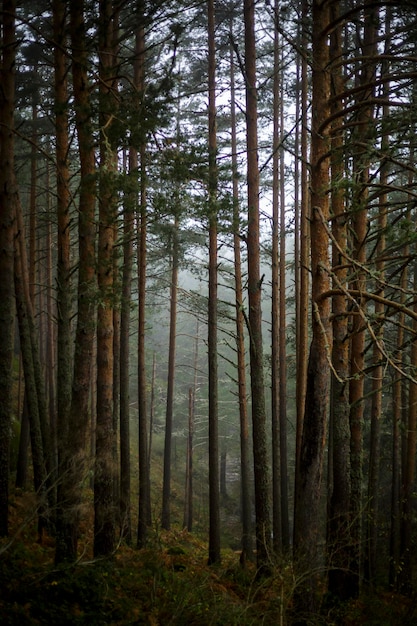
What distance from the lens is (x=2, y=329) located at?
28.5 ft

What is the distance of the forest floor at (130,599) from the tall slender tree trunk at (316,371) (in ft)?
1.15

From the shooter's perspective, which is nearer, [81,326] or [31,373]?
[81,326]

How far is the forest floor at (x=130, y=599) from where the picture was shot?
562 centimetres

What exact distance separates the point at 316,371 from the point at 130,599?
4417 mm

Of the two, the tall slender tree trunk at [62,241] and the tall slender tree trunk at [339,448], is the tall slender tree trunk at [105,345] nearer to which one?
the tall slender tree trunk at [62,241]

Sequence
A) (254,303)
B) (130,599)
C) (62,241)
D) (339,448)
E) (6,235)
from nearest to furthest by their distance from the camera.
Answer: (130,599)
(339,448)
(6,235)
(62,241)
(254,303)

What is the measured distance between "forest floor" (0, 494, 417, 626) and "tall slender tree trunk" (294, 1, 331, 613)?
351mm

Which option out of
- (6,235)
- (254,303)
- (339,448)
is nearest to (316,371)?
(339,448)

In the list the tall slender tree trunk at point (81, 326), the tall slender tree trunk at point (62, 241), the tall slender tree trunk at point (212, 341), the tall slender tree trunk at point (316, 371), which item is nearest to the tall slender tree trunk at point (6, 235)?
the tall slender tree trunk at point (62, 241)

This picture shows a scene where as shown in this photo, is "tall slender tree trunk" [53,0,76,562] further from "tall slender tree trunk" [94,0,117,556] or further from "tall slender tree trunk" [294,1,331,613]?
"tall slender tree trunk" [294,1,331,613]

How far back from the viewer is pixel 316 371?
599 centimetres

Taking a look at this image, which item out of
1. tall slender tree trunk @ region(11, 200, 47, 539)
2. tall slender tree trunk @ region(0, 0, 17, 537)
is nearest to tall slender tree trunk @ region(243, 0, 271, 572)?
tall slender tree trunk @ region(11, 200, 47, 539)

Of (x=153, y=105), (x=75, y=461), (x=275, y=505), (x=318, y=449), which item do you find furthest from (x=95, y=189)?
(x=275, y=505)

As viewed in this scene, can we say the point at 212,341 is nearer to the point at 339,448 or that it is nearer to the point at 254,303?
the point at 254,303
